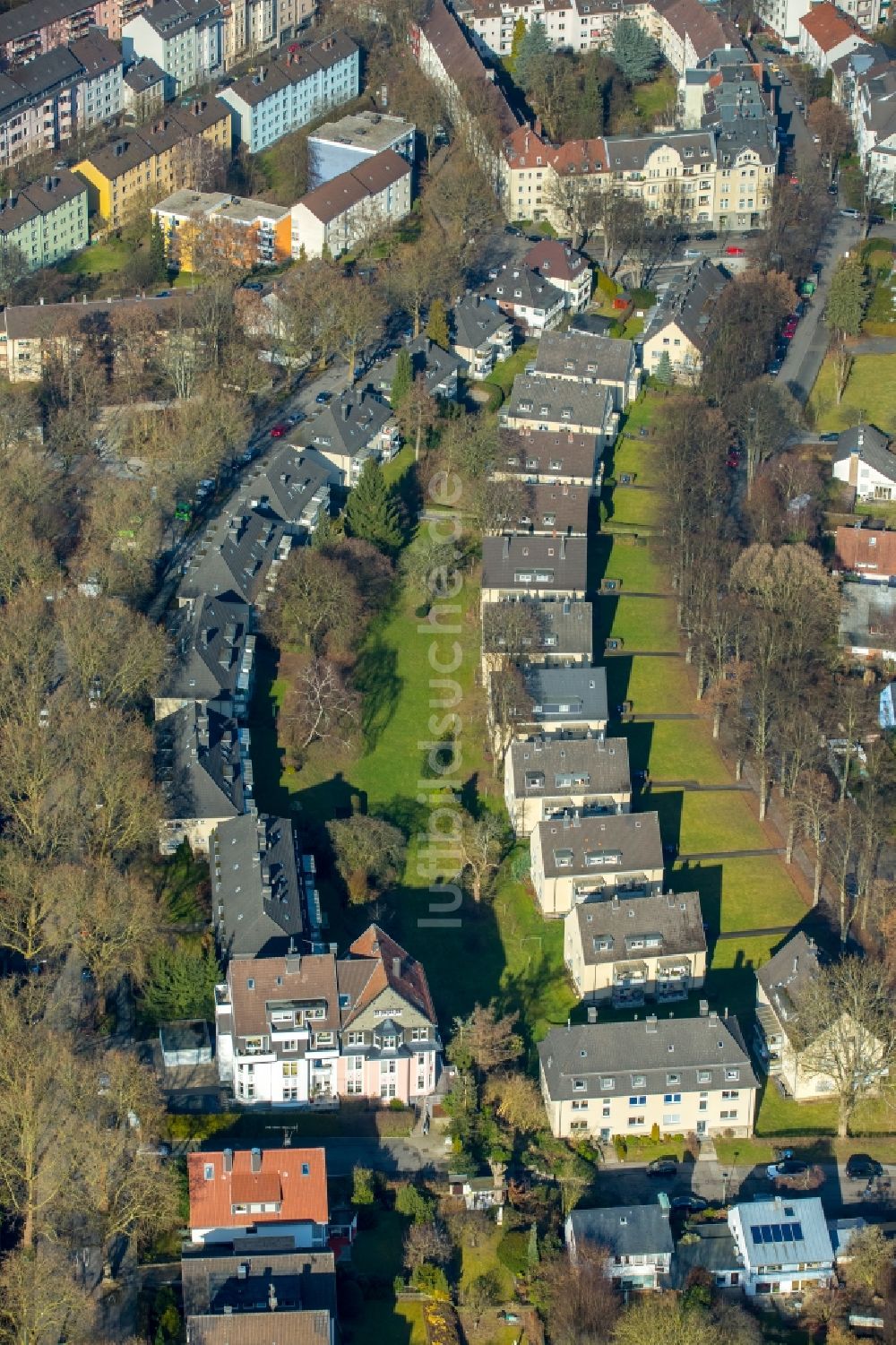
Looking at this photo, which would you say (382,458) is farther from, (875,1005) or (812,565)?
(875,1005)

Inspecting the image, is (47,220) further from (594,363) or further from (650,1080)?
(650,1080)

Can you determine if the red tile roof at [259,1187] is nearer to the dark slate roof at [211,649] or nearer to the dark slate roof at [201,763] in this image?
the dark slate roof at [201,763]

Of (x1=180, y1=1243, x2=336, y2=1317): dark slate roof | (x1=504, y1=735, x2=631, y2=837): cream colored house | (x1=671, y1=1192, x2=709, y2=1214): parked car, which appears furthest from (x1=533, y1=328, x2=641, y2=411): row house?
(x1=180, y1=1243, x2=336, y2=1317): dark slate roof

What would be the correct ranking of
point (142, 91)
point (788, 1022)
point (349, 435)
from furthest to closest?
point (142, 91), point (349, 435), point (788, 1022)

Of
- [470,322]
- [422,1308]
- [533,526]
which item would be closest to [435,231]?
[470,322]

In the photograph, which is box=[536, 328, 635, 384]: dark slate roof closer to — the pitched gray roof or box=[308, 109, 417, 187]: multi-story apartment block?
box=[308, 109, 417, 187]: multi-story apartment block

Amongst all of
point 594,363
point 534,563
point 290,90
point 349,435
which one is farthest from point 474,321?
point 290,90
